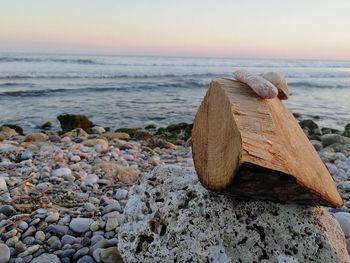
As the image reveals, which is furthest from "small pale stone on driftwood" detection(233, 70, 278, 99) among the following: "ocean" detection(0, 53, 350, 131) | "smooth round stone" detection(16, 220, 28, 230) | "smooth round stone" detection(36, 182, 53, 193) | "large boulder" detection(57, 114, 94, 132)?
"ocean" detection(0, 53, 350, 131)

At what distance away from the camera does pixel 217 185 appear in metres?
2.16

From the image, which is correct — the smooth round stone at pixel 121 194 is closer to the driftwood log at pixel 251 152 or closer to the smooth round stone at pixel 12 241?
the smooth round stone at pixel 12 241

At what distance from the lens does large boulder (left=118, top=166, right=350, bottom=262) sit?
2191 mm

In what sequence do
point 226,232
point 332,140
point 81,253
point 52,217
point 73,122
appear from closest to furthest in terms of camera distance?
1. point 226,232
2. point 81,253
3. point 52,217
4. point 332,140
5. point 73,122

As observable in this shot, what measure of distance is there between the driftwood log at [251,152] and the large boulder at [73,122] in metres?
8.19

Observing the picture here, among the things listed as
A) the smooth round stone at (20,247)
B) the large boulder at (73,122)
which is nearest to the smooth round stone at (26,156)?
the smooth round stone at (20,247)

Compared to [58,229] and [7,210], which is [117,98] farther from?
[58,229]

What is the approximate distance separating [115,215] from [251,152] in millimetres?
1928

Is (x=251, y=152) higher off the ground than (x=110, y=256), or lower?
higher

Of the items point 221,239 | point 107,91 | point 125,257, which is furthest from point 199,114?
point 107,91

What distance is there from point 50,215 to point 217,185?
5.87 ft

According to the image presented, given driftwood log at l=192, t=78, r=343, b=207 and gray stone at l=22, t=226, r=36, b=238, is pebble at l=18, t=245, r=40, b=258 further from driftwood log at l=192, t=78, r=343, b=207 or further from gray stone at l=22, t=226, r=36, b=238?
driftwood log at l=192, t=78, r=343, b=207

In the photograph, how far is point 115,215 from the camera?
3482mm

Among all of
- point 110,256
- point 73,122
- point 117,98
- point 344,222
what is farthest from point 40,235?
point 117,98
